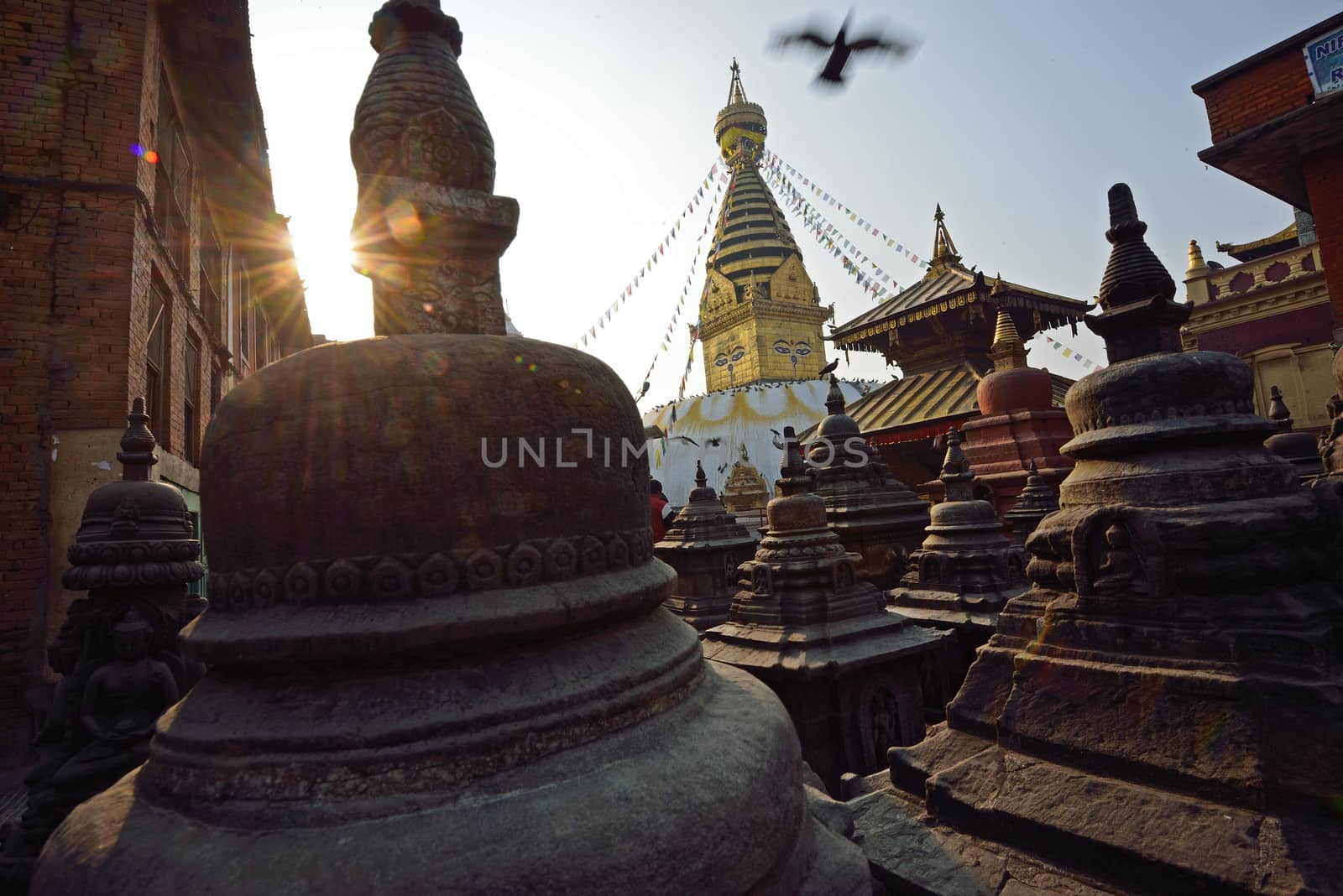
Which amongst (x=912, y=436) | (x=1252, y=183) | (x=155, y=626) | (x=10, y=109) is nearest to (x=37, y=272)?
(x=10, y=109)

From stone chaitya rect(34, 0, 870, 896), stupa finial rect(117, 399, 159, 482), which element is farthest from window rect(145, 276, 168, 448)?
stone chaitya rect(34, 0, 870, 896)

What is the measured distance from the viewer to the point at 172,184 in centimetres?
851

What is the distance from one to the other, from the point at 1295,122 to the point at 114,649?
1291cm

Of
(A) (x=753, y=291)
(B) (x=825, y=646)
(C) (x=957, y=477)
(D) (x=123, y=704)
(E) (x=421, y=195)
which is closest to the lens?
(E) (x=421, y=195)

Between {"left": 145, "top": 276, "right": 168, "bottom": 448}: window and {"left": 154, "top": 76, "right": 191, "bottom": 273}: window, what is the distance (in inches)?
29.2

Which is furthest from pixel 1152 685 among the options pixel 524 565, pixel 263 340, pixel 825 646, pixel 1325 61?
pixel 263 340

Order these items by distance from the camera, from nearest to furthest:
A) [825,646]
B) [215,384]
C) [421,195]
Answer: [421,195], [825,646], [215,384]

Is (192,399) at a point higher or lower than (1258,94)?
lower

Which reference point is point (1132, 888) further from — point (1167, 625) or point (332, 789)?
point (332, 789)

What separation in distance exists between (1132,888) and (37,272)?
344 inches

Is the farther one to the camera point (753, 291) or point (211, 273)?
point (753, 291)

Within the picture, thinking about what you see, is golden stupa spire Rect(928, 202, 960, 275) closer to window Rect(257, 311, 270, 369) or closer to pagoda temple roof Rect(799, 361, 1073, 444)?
pagoda temple roof Rect(799, 361, 1073, 444)

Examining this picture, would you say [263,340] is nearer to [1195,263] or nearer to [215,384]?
[215,384]

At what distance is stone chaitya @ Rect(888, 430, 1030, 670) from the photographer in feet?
18.3
